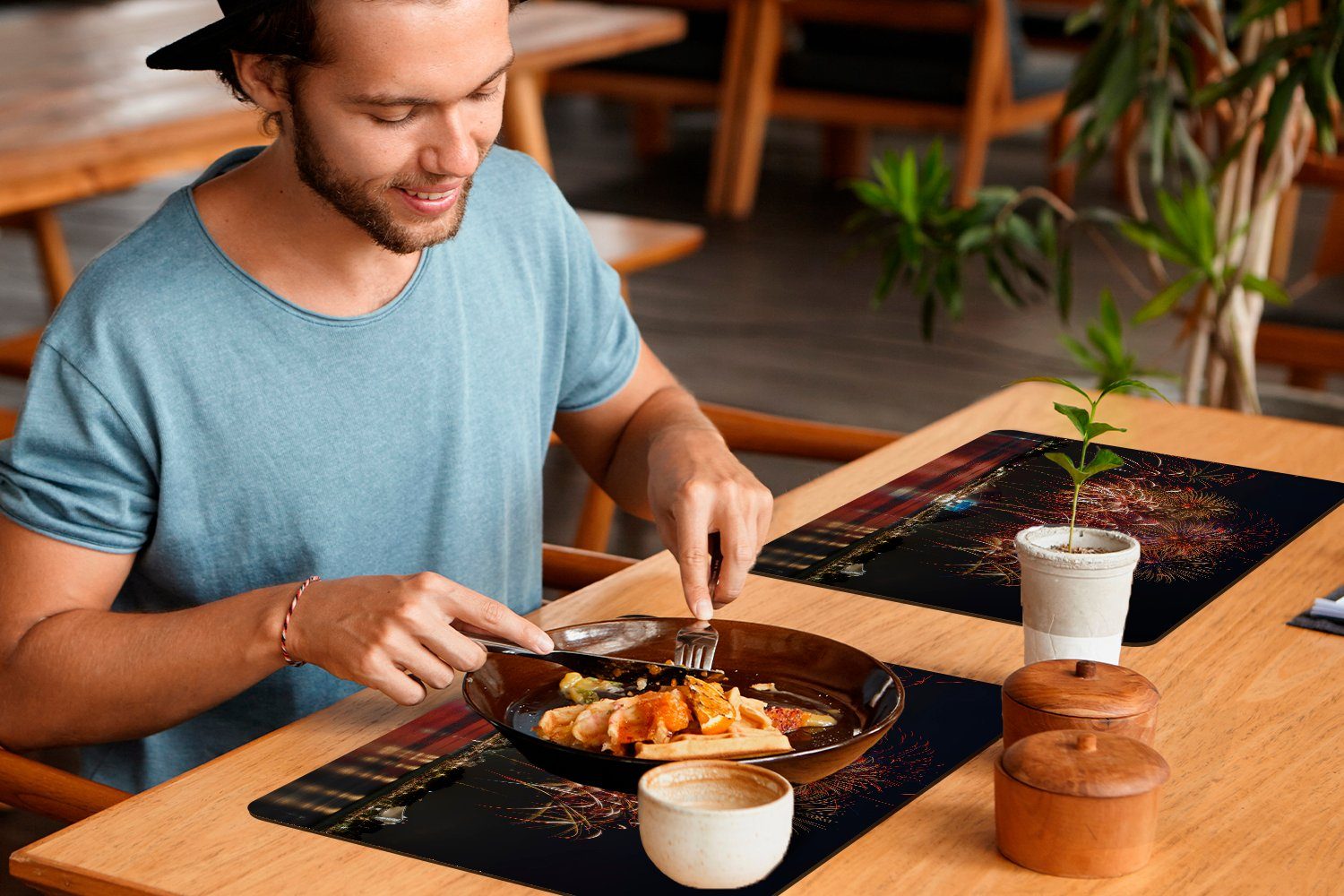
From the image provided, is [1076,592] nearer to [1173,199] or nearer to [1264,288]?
[1264,288]

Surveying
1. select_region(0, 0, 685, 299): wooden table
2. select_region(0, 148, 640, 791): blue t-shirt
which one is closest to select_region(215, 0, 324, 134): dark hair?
select_region(0, 148, 640, 791): blue t-shirt

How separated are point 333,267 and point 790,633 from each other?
50 cm

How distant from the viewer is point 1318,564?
1.43 meters

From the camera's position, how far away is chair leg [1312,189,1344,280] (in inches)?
134

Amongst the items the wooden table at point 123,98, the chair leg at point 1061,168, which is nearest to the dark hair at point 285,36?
the wooden table at point 123,98

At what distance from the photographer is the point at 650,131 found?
7.36 m

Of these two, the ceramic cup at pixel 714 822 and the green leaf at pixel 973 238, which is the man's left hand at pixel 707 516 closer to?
the ceramic cup at pixel 714 822

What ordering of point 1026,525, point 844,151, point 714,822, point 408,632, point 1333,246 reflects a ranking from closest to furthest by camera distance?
point 714,822 → point 408,632 → point 1026,525 → point 1333,246 → point 844,151

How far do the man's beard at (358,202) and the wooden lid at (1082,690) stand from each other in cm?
60

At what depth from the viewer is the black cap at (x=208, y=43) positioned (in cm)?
132

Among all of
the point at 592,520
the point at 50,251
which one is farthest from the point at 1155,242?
the point at 50,251

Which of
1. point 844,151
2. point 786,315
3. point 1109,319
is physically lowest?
point 786,315

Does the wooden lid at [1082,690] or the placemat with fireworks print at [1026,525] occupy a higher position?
the wooden lid at [1082,690]

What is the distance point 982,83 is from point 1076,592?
491 centimetres
